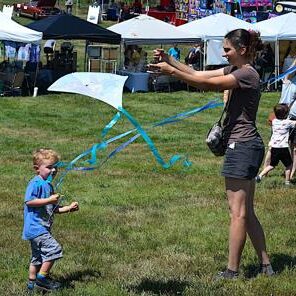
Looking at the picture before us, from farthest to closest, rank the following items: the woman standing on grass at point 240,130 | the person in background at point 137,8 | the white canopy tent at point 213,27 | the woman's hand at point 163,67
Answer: the person in background at point 137,8
the white canopy tent at point 213,27
the woman standing on grass at point 240,130
the woman's hand at point 163,67

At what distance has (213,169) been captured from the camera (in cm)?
1063

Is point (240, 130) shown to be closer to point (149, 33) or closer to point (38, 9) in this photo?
point (149, 33)

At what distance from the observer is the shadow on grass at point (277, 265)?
5.61m

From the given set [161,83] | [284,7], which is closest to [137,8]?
[284,7]

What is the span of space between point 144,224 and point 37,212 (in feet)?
7.45

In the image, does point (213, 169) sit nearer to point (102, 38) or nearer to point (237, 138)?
point (237, 138)

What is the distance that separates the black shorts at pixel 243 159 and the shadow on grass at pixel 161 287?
93 cm

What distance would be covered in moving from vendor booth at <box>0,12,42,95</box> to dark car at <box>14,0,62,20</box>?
21.0 m

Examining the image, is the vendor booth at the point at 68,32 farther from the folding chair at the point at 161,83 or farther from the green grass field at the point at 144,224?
the green grass field at the point at 144,224

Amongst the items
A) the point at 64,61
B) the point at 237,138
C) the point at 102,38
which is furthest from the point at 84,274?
the point at 64,61

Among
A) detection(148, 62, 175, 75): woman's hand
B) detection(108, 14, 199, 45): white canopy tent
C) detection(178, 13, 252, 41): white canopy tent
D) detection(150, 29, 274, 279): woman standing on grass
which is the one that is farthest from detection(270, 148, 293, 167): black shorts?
detection(178, 13, 252, 41): white canopy tent

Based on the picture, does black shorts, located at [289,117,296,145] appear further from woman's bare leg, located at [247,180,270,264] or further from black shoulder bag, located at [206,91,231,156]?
black shoulder bag, located at [206,91,231,156]

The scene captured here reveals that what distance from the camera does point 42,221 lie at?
519 cm

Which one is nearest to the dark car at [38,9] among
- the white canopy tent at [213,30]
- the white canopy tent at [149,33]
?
the white canopy tent at [213,30]
